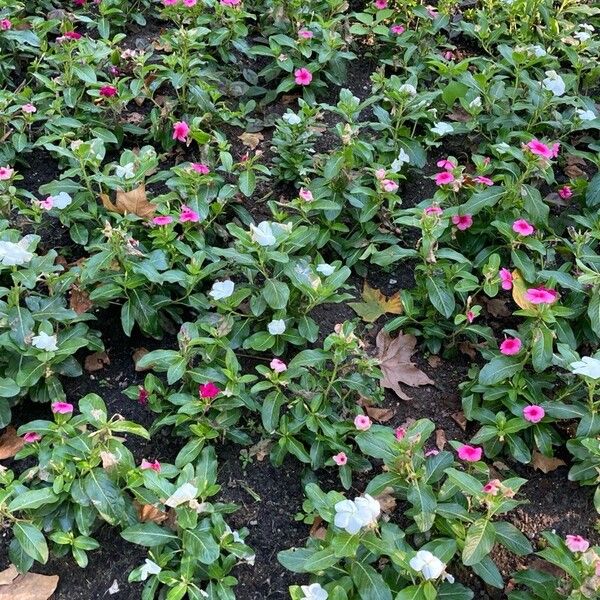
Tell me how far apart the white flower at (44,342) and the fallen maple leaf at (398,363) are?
1.31 metres

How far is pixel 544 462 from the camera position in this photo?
275 centimetres

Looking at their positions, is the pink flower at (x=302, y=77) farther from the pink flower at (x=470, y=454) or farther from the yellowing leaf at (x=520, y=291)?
the pink flower at (x=470, y=454)

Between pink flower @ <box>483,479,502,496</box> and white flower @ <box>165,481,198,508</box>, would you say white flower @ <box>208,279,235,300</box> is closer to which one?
white flower @ <box>165,481,198,508</box>

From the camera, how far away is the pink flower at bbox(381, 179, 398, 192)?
3.28 metres

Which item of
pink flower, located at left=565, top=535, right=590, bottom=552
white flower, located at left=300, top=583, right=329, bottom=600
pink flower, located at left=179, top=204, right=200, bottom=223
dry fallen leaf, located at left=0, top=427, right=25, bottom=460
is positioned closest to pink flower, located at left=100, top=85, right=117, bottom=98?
pink flower, located at left=179, top=204, right=200, bottom=223

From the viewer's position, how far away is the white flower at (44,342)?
2641 millimetres

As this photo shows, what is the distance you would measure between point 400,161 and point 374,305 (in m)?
0.76

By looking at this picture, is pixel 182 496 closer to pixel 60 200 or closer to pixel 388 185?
pixel 60 200

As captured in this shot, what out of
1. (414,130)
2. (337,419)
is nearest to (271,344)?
(337,419)

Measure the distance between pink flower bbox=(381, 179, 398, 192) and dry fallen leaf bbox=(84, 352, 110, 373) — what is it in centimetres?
148

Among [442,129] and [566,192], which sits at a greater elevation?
[442,129]

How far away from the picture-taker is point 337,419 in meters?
2.72

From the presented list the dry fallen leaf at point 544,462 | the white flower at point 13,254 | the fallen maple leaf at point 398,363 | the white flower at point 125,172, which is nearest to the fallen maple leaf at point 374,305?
the fallen maple leaf at point 398,363

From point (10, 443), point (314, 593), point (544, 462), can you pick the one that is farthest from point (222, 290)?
point (544, 462)
